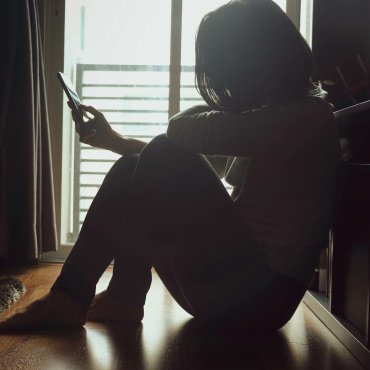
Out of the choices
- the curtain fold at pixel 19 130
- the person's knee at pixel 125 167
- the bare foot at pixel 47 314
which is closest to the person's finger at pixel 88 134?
the person's knee at pixel 125 167

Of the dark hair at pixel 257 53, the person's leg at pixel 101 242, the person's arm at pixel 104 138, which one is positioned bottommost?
the person's leg at pixel 101 242

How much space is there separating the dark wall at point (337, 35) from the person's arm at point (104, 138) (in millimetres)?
666

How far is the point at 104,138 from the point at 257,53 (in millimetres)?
430

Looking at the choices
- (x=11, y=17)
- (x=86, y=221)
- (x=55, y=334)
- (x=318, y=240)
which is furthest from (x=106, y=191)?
(x=11, y=17)

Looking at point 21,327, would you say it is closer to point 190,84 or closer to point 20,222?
point 20,222

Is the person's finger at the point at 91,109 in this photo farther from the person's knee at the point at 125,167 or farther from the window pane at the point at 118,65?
the window pane at the point at 118,65

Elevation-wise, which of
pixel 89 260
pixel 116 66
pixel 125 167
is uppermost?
pixel 116 66

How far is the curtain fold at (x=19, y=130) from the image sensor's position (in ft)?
6.52

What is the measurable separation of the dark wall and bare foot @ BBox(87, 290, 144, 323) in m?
0.85

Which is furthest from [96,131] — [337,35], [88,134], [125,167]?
[337,35]

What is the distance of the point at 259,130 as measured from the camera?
879mm

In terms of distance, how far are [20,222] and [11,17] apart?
0.88 m

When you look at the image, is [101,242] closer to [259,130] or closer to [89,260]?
[89,260]

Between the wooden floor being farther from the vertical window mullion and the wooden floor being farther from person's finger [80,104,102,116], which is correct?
the vertical window mullion
